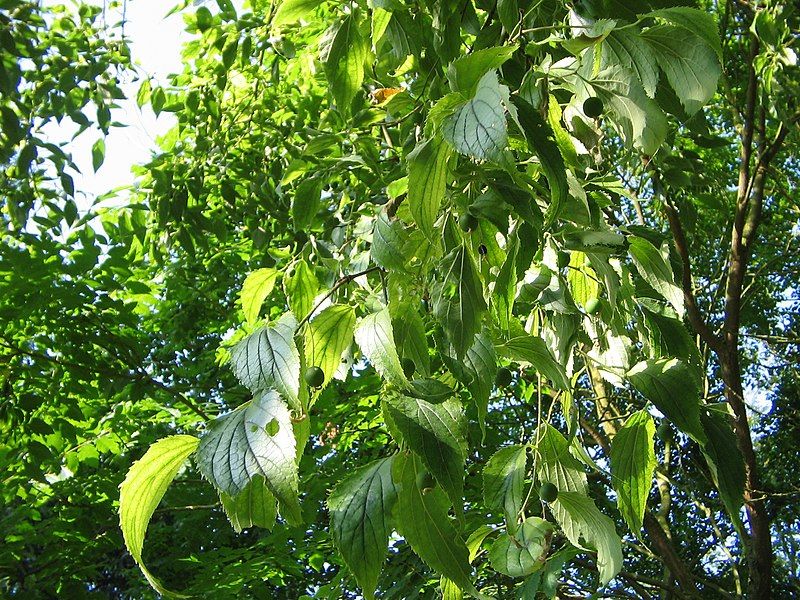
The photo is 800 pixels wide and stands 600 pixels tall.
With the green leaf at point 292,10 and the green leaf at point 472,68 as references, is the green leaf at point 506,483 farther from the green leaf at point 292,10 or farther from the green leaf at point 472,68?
the green leaf at point 292,10

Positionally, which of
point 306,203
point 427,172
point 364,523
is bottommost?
point 364,523

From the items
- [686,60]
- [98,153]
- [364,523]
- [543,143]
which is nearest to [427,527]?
[364,523]

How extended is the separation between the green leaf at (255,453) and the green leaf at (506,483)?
10.4 inches

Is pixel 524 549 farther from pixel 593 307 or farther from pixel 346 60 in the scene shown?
pixel 346 60

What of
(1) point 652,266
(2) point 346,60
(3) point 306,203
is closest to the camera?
(1) point 652,266

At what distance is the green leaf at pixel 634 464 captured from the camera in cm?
68

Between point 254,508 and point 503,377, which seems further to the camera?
point 503,377

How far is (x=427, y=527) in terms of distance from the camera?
1.82 feet

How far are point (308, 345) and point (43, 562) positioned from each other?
2992 mm

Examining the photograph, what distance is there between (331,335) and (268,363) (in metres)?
0.16

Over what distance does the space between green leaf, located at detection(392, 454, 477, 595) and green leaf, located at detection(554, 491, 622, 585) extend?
134mm

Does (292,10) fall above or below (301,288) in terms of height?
above

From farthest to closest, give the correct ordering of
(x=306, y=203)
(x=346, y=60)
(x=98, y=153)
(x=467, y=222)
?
(x=98, y=153), (x=306, y=203), (x=346, y=60), (x=467, y=222)

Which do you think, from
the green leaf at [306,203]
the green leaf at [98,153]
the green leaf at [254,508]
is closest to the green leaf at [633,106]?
the green leaf at [254,508]
